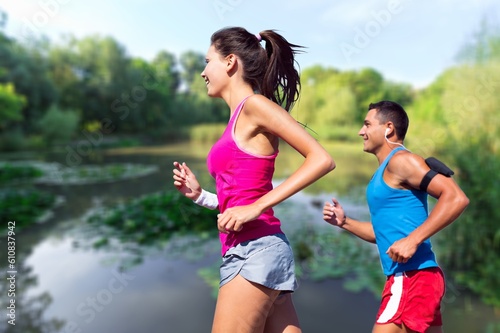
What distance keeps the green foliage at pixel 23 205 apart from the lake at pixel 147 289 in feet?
0.66

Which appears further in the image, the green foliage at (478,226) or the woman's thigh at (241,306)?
the green foliage at (478,226)

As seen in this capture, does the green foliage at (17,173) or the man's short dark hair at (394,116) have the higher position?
the green foliage at (17,173)

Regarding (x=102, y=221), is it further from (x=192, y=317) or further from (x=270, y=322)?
(x=270, y=322)

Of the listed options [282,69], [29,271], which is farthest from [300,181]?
[29,271]

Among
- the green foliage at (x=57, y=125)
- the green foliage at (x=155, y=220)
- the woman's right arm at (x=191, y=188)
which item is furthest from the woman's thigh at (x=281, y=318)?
the green foliage at (x=57, y=125)

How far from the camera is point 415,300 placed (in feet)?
4.30

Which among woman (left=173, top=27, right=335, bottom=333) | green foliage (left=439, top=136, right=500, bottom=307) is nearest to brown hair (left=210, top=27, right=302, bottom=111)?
woman (left=173, top=27, right=335, bottom=333)

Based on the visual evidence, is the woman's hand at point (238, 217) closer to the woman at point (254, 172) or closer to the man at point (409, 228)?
the woman at point (254, 172)

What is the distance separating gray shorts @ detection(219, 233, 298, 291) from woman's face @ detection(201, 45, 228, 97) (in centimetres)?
44

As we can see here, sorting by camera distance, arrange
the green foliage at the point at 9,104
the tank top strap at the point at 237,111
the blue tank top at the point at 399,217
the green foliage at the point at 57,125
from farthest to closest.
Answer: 1. the green foliage at the point at 57,125
2. the green foliage at the point at 9,104
3. the blue tank top at the point at 399,217
4. the tank top strap at the point at 237,111

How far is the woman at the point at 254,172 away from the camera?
1120 millimetres

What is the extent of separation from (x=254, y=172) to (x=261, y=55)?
34cm

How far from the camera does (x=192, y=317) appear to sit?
15.5 ft

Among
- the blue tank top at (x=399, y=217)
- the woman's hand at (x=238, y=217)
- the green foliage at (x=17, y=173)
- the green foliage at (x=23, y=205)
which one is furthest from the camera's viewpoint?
the green foliage at (x=17, y=173)
